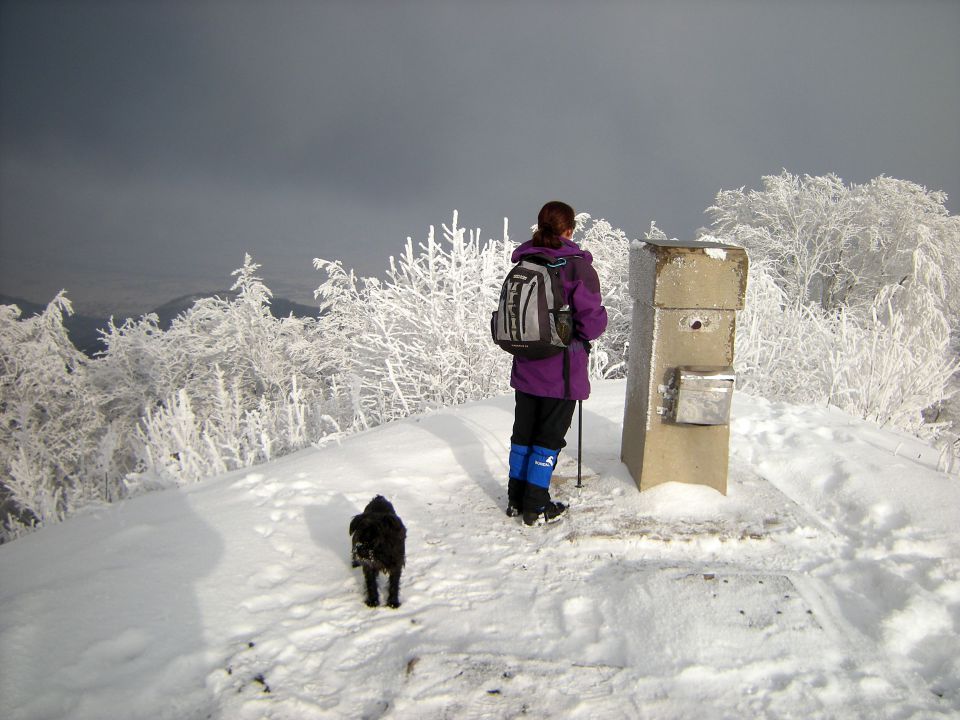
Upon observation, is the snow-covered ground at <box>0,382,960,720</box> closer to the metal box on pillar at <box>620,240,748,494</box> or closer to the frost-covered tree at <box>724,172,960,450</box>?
the metal box on pillar at <box>620,240,748,494</box>

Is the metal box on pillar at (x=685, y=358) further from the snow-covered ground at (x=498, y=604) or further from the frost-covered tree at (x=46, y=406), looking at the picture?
the frost-covered tree at (x=46, y=406)

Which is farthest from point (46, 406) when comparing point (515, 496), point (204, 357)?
point (515, 496)

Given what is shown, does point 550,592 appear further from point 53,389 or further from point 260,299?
point 53,389

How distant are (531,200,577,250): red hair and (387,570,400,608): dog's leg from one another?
2.07 metres

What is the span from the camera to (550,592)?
2.96 metres

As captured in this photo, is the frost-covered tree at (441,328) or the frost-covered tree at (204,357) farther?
the frost-covered tree at (204,357)

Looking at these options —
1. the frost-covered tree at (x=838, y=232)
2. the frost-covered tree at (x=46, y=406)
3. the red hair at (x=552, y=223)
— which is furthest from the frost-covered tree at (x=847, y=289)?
the frost-covered tree at (x=46, y=406)

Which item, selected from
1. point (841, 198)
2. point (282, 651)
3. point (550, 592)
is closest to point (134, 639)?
point (282, 651)

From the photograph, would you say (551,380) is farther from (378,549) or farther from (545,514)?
(378,549)

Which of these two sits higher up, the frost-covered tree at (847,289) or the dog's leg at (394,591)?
the frost-covered tree at (847,289)

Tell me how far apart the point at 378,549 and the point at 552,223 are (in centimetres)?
212

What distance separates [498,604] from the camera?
2.85 meters

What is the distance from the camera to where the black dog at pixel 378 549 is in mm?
2693

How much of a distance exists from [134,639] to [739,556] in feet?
10.7
